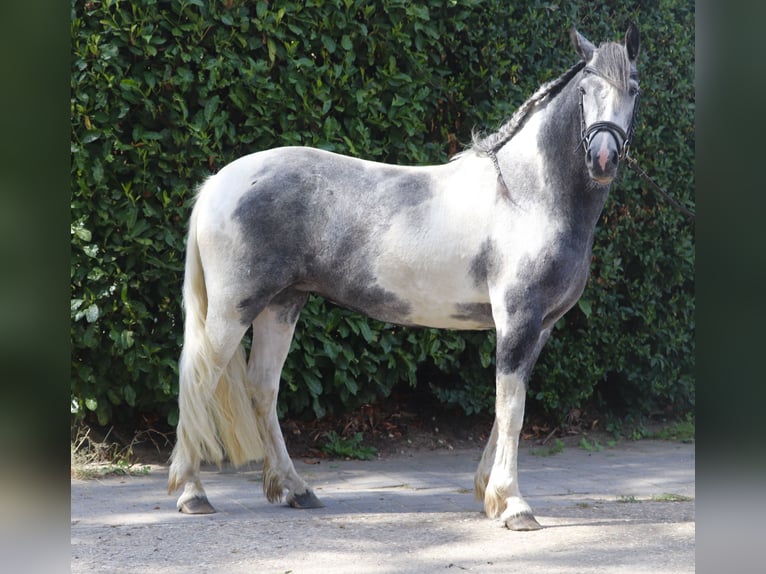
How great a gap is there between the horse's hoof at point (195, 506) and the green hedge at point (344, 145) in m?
1.17

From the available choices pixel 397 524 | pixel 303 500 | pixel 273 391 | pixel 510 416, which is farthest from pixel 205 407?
pixel 510 416

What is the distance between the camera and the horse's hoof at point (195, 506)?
14.9 feet

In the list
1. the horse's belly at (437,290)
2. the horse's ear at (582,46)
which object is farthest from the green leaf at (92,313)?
the horse's ear at (582,46)

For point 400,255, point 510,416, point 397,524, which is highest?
point 400,255

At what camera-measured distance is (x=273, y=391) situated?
4.73m

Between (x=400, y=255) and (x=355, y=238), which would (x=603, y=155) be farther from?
(x=355, y=238)

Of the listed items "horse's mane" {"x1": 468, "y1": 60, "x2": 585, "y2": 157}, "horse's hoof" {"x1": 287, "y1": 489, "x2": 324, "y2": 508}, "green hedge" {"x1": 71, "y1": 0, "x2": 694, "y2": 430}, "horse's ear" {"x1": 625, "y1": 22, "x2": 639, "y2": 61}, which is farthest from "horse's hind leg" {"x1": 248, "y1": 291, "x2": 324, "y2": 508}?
"horse's ear" {"x1": 625, "y1": 22, "x2": 639, "y2": 61}

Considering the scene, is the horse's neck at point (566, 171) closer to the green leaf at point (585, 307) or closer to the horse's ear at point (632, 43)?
the horse's ear at point (632, 43)

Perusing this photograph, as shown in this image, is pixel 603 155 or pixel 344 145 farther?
pixel 344 145

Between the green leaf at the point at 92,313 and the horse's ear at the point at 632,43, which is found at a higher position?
the horse's ear at the point at 632,43

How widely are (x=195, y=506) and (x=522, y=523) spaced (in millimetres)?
1784

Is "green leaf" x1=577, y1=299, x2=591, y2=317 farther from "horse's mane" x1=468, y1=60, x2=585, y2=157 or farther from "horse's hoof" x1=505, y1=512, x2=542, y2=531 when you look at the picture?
"horse's hoof" x1=505, y1=512, x2=542, y2=531
